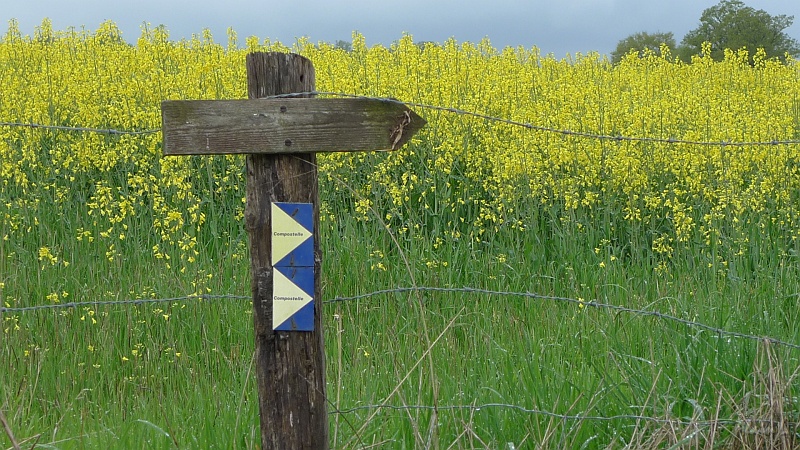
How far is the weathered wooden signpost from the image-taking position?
2.49 m

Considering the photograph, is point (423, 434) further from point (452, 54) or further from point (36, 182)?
point (452, 54)

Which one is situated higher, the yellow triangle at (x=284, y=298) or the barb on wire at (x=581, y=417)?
the yellow triangle at (x=284, y=298)

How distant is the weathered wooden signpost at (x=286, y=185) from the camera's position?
249 centimetres

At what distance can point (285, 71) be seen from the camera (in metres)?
2.56

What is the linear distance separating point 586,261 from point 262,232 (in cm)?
321

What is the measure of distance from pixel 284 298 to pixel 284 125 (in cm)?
50

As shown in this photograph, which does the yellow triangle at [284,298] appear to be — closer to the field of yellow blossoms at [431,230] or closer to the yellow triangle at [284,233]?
the yellow triangle at [284,233]

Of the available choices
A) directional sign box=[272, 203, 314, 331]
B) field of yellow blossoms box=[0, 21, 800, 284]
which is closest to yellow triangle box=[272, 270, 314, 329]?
directional sign box=[272, 203, 314, 331]

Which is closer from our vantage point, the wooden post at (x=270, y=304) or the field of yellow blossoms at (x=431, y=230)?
the wooden post at (x=270, y=304)

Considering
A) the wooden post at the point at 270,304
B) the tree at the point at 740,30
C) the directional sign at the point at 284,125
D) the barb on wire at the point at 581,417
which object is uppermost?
the tree at the point at 740,30

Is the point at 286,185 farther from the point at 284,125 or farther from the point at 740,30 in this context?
the point at 740,30

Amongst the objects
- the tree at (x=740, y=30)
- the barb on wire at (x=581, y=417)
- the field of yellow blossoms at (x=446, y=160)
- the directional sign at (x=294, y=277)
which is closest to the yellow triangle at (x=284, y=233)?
the directional sign at (x=294, y=277)

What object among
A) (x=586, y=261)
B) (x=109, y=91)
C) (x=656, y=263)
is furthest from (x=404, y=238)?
(x=109, y=91)

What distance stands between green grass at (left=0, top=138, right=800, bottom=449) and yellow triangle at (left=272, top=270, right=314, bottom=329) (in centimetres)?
37
